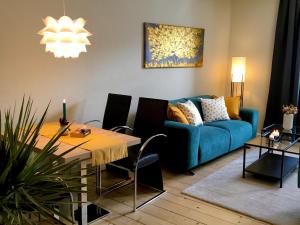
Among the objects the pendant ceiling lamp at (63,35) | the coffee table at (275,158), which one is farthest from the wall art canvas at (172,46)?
the pendant ceiling lamp at (63,35)

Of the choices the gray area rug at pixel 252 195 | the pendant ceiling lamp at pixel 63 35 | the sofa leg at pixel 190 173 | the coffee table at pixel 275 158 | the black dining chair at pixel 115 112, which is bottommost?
the gray area rug at pixel 252 195

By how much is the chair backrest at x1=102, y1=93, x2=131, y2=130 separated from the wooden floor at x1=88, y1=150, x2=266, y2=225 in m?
0.70

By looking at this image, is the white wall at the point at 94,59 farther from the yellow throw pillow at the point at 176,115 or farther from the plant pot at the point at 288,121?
the plant pot at the point at 288,121

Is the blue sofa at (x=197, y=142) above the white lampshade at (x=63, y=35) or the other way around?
the other way around

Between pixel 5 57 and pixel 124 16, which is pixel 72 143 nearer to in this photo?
pixel 5 57

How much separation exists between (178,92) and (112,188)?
6.94 ft

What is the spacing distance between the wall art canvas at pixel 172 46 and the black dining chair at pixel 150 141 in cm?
112

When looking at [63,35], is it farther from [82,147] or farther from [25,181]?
[25,181]

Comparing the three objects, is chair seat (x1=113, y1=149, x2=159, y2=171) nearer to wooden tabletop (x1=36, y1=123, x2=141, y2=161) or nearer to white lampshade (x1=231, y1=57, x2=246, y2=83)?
wooden tabletop (x1=36, y1=123, x2=141, y2=161)

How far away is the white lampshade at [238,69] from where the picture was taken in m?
5.20

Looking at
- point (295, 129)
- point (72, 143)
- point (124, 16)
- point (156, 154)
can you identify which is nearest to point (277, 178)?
point (295, 129)

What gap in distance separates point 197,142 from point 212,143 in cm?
35

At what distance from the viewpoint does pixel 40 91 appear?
3.14 metres

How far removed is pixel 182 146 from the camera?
3473 mm
